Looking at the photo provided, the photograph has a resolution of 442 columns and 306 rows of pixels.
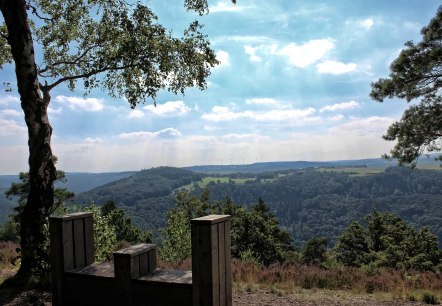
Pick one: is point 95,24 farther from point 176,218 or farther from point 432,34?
point 176,218

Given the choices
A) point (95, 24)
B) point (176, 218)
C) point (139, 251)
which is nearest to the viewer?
point (139, 251)

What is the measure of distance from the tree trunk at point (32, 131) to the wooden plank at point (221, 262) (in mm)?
4790

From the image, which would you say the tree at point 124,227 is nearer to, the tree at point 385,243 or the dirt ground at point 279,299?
the tree at point 385,243

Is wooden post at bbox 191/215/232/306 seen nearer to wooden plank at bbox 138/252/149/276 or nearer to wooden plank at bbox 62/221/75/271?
wooden plank at bbox 138/252/149/276

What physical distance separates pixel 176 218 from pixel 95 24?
17.9 m

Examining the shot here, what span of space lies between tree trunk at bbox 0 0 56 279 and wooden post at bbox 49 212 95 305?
254 centimetres

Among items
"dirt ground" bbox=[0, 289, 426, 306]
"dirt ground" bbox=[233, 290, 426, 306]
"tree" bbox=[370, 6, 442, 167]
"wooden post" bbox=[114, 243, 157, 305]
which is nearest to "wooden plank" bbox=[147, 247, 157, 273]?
"wooden post" bbox=[114, 243, 157, 305]

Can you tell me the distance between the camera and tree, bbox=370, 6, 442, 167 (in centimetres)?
1514

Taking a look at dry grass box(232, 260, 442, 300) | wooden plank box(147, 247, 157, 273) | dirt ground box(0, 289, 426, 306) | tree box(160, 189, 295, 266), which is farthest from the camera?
tree box(160, 189, 295, 266)

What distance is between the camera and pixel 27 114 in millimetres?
8406

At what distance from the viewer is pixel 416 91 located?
1633cm

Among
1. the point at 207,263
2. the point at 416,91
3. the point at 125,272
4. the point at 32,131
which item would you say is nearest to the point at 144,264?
the point at 125,272

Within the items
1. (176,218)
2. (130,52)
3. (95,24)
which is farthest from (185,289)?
(176,218)

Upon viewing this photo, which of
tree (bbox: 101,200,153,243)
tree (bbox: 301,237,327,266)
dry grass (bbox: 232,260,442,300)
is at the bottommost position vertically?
tree (bbox: 301,237,327,266)
